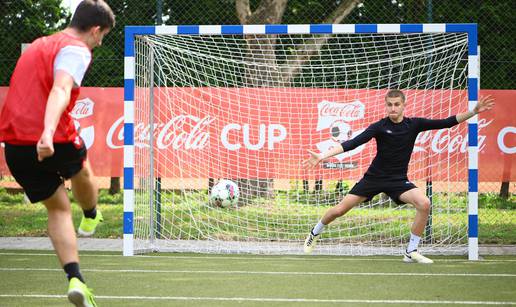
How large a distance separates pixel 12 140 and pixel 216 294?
234 centimetres

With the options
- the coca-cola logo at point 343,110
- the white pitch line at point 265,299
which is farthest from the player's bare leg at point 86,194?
the coca-cola logo at point 343,110

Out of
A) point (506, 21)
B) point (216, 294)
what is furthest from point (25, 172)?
point (506, 21)

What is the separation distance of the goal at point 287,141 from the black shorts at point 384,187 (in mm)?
1749

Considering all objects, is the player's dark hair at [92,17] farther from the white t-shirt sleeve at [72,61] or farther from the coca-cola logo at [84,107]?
the coca-cola logo at [84,107]

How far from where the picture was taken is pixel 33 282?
7207 mm

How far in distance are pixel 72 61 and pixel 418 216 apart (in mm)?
4977

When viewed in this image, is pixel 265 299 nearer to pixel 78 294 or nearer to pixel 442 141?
pixel 78 294

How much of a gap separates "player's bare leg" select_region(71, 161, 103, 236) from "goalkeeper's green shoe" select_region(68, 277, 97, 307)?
58 centimetres

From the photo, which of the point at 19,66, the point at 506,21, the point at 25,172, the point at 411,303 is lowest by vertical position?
the point at 411,303

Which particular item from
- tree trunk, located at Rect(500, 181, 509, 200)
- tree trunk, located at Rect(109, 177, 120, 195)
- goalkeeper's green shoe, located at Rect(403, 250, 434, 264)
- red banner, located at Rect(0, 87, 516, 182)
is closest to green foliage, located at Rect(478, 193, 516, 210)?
tree trunk, located at Rect(500, 181, 509, 200)

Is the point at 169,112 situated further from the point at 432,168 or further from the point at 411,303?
the point at 411,303

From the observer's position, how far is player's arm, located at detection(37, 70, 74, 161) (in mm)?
4414

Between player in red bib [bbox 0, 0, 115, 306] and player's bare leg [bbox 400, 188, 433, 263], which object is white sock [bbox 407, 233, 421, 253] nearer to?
player's bare leg [bbox 400, 188, 433, 263]

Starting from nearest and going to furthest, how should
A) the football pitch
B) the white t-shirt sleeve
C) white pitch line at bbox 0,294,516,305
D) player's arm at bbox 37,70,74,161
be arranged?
player's arm at bbox 37,70,74,161
the white t-shirt sleeve
white pitch line at bbox 0,294,516,305
the football pitch
